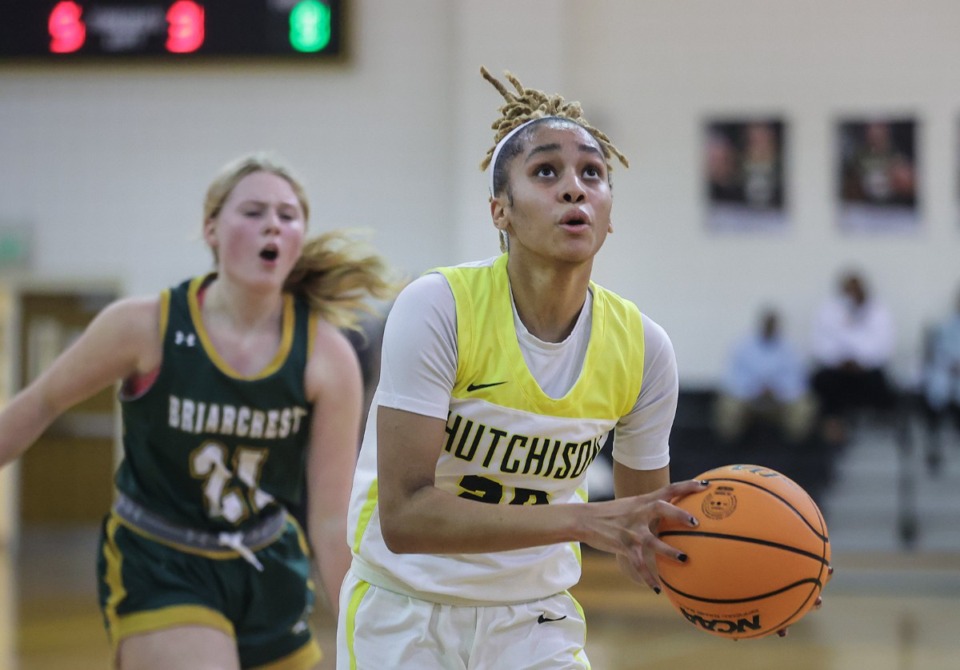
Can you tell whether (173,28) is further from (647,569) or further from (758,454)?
(647,569)

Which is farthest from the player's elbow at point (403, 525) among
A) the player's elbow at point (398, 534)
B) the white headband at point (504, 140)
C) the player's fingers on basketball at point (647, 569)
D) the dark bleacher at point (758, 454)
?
the dark bleacher at point (758, 454)

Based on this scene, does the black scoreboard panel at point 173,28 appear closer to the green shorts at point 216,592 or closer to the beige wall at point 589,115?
the beige wall at point 589,115

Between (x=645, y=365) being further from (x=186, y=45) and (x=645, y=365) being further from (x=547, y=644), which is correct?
(x=186, y=45)

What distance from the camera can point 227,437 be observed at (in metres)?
3.06

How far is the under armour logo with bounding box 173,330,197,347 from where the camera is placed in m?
3.10

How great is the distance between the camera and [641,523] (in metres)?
1.87

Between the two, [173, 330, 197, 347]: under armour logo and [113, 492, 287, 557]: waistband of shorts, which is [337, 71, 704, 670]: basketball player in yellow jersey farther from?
[173, 330, 197, 347]: under armour logo

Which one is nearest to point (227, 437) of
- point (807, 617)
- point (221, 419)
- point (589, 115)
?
point (221, 419)

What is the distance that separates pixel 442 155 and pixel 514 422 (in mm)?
9013

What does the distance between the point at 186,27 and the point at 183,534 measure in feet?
25.2

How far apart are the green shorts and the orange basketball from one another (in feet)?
4.38

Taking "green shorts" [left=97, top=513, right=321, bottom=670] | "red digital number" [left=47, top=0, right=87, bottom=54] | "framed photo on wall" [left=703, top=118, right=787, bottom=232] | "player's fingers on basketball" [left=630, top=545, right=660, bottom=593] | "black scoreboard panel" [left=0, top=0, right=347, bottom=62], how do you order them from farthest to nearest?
"framed photo on wall" [left=703, top=118, right=787, bottom=232], "red digital number" [left=47, top=0, right=87, bottom=54], "black scoreboard panel" [left=0, top=0, right=347, bottom=62], "green shorts" [left=97, top=513, right=321, bottom=670], "player's fingers on basketball" [left=630, top=545, right=660, bottom=593]

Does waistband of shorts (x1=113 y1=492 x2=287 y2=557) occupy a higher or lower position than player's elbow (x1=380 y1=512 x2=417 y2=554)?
lower

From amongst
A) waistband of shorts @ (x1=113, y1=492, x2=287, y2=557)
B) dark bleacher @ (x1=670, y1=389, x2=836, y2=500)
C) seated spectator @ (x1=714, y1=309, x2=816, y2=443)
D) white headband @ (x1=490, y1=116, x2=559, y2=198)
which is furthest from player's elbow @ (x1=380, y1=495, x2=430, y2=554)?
seated spectator @ (x1=714, y1=309, x2=816, y2=443)
